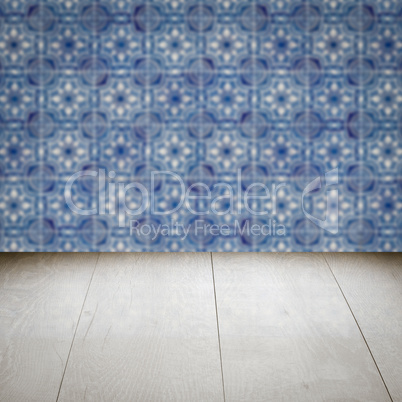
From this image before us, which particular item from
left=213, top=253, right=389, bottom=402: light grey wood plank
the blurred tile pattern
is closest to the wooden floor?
left=213, top=253, right=389, bottom=402: light grey wood plank

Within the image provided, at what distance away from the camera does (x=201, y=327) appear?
1470 millimetres

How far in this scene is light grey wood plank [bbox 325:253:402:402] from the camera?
129cm

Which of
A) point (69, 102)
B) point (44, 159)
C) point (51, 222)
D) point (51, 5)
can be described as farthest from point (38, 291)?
point (51, 5)

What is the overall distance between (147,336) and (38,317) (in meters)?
0.33

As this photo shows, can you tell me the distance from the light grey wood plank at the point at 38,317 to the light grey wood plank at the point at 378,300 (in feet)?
2.40

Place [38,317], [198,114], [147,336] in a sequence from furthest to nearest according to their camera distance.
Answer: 1. [198,114]
2. [38,317]
3. [147,336]

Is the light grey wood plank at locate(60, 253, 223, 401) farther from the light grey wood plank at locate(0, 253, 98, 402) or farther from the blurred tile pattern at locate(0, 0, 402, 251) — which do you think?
the blurred tile pattern at locate(0, 0, 402, 251)

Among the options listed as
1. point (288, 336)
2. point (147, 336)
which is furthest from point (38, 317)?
point (288, 336)

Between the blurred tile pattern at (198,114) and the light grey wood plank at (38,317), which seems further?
the blurred tile pattern at (198,114)

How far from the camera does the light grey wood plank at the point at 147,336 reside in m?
1.19

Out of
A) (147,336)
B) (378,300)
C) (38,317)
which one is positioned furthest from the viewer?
(378,300)

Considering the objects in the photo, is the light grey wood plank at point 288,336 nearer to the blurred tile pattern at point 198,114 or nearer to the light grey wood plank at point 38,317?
the blurred tile pattern at point 198,114

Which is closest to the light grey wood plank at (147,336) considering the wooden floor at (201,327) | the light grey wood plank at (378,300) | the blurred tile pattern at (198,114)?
the wooden floor at (201,327)

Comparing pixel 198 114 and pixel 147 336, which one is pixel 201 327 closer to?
pixel 147 336
